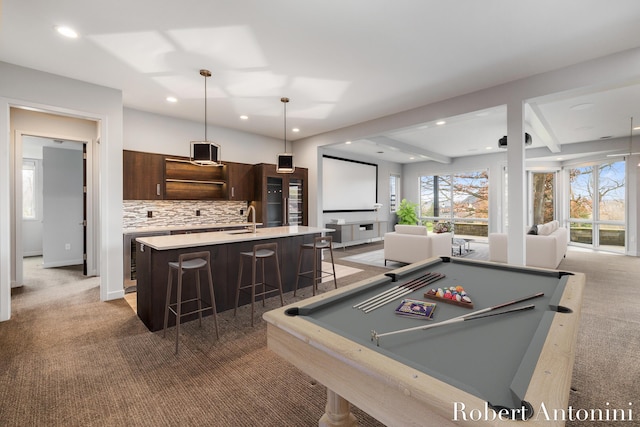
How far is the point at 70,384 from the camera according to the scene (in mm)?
2059

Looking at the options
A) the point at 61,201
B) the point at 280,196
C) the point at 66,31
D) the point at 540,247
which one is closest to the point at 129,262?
the point at 66,31

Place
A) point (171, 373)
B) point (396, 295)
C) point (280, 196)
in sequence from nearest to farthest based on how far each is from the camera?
point (396, 295)
point (171, 373)
point (280, 196)

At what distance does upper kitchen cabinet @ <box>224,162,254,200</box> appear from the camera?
5777 mm

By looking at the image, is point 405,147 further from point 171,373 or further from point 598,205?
point 171,373

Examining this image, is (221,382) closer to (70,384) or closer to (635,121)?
(70,384)

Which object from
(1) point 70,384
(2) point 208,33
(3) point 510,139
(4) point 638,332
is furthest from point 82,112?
(4) point 638,332

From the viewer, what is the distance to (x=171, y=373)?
2.19 m

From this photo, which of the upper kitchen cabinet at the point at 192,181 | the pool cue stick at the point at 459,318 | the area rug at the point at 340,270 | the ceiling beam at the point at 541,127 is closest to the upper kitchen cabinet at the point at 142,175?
the upper kitchen cabinet at the point at 192,181

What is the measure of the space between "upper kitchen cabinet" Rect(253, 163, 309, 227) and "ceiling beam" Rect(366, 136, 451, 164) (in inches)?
72.0

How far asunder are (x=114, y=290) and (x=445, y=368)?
14.5ft

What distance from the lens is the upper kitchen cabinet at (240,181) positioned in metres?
5.78

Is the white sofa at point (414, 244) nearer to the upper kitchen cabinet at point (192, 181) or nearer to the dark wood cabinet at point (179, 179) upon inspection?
the dark wood cabinet at point (179, 179)

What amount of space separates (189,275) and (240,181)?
123 inches

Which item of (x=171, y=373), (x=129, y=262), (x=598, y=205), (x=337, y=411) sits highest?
(x=598, y=205)
